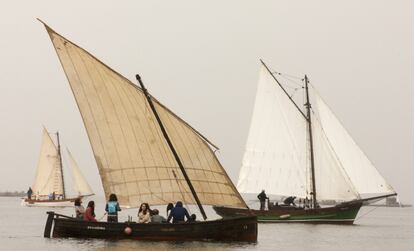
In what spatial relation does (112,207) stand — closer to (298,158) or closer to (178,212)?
(178,212)

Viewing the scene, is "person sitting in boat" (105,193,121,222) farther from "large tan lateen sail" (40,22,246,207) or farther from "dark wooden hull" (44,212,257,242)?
"dark wooden hull" (44,212,257,242)

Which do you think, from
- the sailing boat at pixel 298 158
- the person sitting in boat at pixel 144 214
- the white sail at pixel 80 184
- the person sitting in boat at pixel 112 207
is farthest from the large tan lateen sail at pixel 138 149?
the white sail at pixel 80 184

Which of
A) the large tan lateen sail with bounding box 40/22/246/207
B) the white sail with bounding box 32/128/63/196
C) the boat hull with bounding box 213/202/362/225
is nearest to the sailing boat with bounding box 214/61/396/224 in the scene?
the boat hull with bounding box 213/202/362/225

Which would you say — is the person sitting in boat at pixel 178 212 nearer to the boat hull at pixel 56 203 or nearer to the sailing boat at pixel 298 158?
the sailing boat at pixel 298 158

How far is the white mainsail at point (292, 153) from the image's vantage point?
240ft

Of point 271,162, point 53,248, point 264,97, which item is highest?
point 264,97

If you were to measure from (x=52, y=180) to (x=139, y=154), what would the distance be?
90753mm

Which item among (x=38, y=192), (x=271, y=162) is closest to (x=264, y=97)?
(x=271, y=162)

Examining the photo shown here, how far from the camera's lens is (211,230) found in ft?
135

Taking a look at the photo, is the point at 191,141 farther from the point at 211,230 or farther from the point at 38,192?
the point at 38,192

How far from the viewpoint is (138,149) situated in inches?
1684

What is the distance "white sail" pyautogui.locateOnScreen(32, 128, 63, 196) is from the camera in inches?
4998

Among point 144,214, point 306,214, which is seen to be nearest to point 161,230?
point 144,214

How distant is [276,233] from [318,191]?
1401 centimetres
